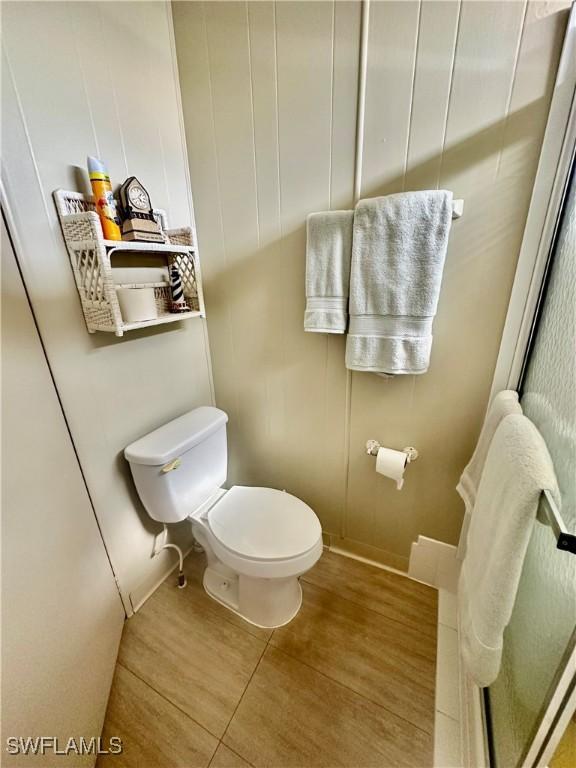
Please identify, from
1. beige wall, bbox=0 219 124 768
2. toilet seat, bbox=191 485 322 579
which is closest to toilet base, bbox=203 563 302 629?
toilet seat, bbox=191 485 322 579

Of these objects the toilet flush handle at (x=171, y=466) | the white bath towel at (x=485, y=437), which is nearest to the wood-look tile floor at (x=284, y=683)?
the white bath towel at (x=485, y=437)

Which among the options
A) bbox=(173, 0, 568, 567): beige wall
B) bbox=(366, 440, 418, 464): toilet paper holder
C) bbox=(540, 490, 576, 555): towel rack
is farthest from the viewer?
bbox=(366, 440, 418, 464): toilet paper holder

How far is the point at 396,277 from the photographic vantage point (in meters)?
0.97

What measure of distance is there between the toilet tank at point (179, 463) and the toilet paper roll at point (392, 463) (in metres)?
0.68

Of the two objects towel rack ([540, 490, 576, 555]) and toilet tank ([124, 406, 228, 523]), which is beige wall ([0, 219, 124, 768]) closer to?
toilet tank ([124, 406, 228, 523])

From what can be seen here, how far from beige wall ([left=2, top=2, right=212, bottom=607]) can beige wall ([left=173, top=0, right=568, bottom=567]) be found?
0.43 feet

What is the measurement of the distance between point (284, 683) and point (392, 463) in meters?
0.85

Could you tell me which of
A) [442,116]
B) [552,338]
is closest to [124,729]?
[552,338]

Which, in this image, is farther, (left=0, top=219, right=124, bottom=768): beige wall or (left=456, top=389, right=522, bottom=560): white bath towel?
(left=456, top=389, right=522, bottom=560): white bath towel

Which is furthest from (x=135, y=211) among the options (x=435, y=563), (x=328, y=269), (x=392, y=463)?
(x=435, y=563)

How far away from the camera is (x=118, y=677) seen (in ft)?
3.73

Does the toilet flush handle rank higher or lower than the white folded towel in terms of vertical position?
lower

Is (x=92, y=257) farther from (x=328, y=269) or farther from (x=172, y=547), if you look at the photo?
(x=172, y=547)

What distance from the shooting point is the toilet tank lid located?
44.4 inches
